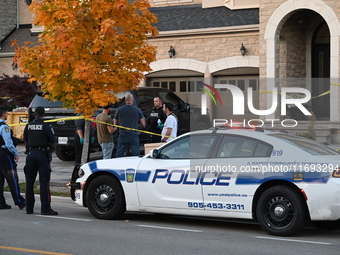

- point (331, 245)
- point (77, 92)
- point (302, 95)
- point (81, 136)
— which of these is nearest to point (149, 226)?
point (331, 245)

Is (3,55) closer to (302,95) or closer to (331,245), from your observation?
(302,95)

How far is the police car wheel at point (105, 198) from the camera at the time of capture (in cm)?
1100

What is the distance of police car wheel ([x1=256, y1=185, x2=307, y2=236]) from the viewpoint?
371 inches

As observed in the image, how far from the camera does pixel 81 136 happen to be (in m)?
16.1

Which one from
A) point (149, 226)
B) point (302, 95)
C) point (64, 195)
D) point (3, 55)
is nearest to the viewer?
point (149, 226)

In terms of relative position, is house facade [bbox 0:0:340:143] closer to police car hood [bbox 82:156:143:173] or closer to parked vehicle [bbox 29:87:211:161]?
parked vehicle [bbox 29:87:211:161]

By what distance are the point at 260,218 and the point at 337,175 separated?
4.01 ft

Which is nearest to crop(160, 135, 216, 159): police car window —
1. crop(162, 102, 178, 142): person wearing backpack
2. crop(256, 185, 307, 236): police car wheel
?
crop(256, 185, 307, 236): police car wheel

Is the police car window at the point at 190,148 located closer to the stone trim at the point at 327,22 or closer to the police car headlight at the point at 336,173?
the police car headlight at the point at 336,173

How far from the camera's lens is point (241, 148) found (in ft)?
33.5

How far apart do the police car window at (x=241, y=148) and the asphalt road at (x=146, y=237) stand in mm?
1118

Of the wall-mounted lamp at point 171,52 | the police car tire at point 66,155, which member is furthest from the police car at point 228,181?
the wall-mounted lamp at point 171,52

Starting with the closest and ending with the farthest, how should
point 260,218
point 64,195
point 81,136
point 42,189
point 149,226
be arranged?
1. point 260,218
2. point 149,226
3. point 42,189
4. point 64,195
5. point 81,136

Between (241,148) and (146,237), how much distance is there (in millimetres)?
1914
